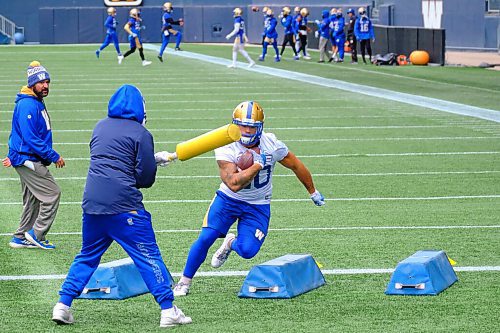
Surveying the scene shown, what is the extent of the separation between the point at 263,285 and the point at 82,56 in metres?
43.3

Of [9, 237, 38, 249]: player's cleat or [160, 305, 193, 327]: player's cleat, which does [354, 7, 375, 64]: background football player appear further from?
[160, 305, 193, 327]: player's cleat

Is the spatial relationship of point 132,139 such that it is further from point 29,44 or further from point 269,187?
point 29,44

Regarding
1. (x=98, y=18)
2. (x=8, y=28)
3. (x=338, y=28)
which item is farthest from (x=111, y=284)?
(x=8, y=28)

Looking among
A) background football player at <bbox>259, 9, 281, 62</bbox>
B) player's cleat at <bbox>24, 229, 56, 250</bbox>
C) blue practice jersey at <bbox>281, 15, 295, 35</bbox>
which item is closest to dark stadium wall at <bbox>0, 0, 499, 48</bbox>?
blue practice jersey at <bbox>281, 15, 295, 35</bbox>

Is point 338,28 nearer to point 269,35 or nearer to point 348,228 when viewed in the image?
point 269,35

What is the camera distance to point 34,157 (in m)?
11.2

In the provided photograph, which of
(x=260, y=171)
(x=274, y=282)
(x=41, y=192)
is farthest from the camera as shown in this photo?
(x=41, y=192)

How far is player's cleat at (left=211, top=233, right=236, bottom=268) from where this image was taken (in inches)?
383

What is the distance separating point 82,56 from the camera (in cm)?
5153

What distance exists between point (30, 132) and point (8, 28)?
57.8 metres

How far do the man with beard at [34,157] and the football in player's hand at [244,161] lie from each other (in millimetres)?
2527

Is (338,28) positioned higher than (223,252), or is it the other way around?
(338,28)

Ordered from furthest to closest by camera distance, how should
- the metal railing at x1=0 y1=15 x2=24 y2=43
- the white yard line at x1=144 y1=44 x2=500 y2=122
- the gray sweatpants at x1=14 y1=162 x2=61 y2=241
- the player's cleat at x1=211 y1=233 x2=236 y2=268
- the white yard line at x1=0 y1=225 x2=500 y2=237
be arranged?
the metal railing at x1=0 y1=15 x2=24 y2=43, the white yard line at x1=144 y1=44 x2=500 y2=122, the white yard line at x1=0 y1=225 x2=500 y2=237, the gray sweatpants at x1=14 y1=162 x2=61 y2=241, the player's cleat at x1=211 y1=233 x2=236 y2=268

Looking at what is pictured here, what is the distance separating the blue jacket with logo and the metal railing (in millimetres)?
56826
